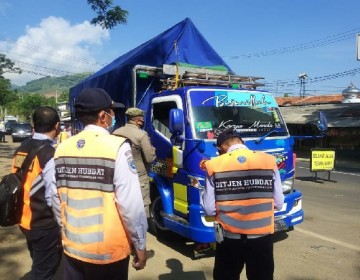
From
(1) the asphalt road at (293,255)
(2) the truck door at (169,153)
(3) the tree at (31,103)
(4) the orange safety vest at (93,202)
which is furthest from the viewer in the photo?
(3) the tree at (31,103)

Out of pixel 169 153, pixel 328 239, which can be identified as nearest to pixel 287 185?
pixel 328 239

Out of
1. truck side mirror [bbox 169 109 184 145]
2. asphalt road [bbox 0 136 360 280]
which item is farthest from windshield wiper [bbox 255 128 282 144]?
asphalt road [bbox 0 136 360 280]

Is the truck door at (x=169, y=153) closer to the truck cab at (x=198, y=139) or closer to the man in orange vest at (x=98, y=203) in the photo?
the truck cab at (x=198, y=139)

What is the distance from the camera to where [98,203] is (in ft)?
7.66

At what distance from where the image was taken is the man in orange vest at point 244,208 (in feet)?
9.98

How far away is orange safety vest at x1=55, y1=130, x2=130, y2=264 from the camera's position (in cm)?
233

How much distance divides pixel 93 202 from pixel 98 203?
0.03m

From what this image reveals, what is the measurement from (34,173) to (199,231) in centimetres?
233

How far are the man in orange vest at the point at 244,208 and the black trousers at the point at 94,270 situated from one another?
0.96 meters

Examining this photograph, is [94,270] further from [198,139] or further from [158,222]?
[158,222]

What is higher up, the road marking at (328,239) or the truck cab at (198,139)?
the truck cab at (198,139)

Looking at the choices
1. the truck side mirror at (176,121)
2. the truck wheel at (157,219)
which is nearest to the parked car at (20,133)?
the truck wheel at (157,219)

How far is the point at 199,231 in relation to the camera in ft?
15.8

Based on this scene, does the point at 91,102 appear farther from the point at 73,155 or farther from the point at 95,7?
the point at 95,7
